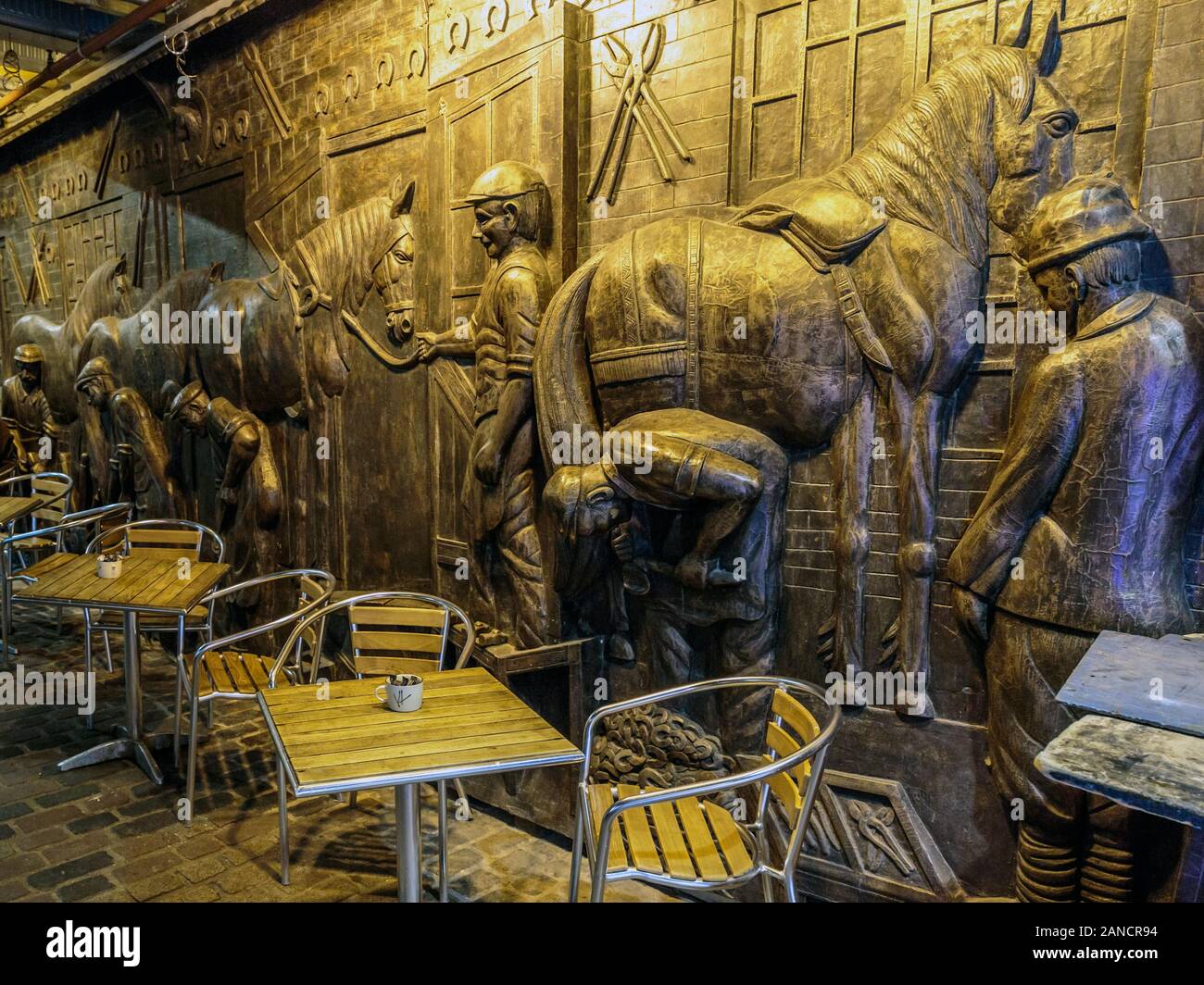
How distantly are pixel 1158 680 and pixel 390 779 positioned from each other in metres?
1.98

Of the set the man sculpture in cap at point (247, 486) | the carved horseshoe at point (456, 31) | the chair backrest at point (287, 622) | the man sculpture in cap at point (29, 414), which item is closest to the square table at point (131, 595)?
the chair backrest at point (287, 622)

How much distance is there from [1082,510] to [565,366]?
2.11 metres

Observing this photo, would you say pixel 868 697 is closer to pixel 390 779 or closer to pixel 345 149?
pixel 390 779

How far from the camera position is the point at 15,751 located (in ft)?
15.4

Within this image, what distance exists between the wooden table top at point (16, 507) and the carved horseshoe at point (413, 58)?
15.0ft

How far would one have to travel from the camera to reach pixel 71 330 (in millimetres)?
8406

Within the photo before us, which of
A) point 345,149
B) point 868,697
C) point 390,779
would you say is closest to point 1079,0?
point 868,697

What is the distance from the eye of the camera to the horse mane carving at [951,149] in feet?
8.98

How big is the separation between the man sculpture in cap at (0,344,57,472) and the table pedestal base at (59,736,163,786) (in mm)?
5712

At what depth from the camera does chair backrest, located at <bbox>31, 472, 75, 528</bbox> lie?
269 inches

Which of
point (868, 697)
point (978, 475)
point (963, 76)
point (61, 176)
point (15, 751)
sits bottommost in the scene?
point (15, 751)

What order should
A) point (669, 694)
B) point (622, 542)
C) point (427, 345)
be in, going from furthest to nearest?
point (427, 345), point (622, 542), point (669, 694)

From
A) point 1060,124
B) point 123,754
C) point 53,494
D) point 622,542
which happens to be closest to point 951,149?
point 1060,124

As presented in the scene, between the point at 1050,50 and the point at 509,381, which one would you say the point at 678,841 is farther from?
the point at 1050,50
